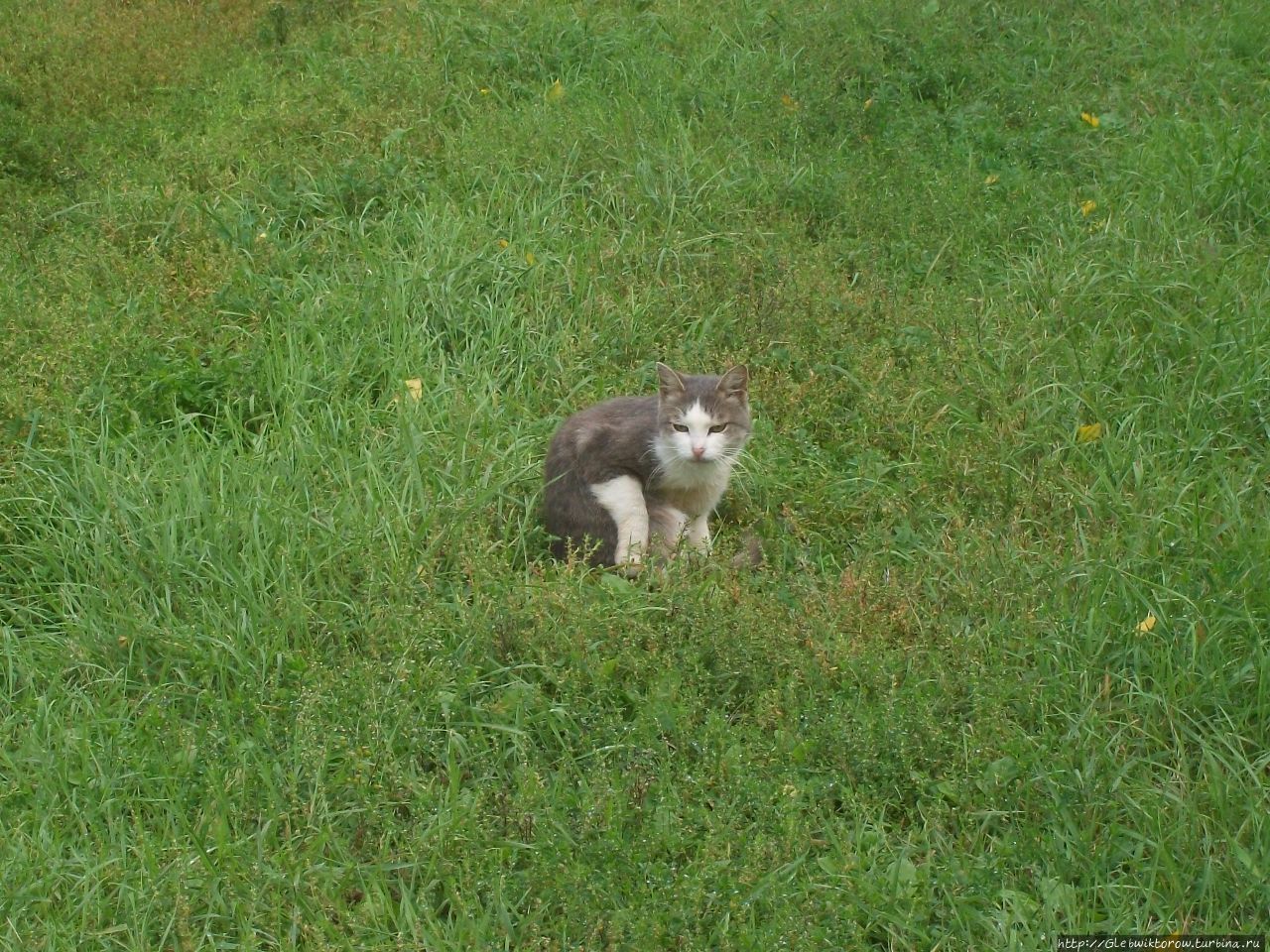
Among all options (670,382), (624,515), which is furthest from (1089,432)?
(624,515)

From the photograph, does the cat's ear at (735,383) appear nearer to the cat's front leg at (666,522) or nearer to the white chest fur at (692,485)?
the white chest fur at (692,485)

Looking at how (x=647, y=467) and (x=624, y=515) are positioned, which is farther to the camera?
(x=647, y=467)

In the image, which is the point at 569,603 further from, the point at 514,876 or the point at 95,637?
the point at 95,637

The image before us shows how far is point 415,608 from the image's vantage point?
425 centimetres

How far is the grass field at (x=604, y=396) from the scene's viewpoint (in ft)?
11.3

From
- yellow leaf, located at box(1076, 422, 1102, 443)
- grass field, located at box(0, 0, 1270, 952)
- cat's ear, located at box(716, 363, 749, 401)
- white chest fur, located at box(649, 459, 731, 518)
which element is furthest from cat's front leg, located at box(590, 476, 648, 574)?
yellow leaf, located at box(1076, 422, 1102, 443)

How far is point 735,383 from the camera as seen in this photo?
5.14m

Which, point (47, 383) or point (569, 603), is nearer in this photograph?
point (569, 603)

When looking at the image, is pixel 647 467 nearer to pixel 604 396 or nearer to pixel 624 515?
pixel 624 515

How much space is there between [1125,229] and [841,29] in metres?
2.74

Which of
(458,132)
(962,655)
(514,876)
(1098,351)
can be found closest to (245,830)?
(514,876)

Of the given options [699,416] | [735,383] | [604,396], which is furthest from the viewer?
[604,396]

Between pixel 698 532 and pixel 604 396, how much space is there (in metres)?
0.92

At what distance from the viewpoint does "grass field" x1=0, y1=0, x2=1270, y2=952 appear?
11.3 feet
